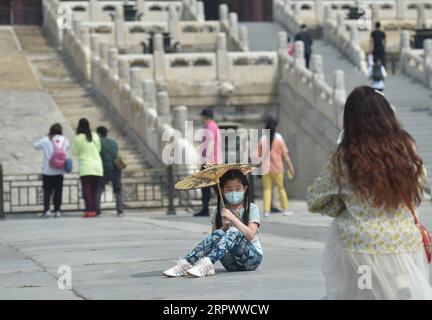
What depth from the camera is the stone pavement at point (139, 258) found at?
12438mm

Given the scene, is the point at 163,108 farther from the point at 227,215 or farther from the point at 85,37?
the point at 227,215

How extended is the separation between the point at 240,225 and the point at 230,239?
0.17 metres

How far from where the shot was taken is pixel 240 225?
44.0 ft

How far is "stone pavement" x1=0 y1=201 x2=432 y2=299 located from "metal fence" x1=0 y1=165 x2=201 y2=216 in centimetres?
131

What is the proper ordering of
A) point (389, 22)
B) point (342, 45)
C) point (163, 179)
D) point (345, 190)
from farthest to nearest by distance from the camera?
point (389, 22) → point (342, 45) → point (163, 179) → point (345, 190)

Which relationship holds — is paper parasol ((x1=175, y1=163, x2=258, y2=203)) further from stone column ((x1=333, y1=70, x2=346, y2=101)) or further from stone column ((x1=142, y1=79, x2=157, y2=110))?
stone column ((x1=333, y1=70, x2=346, y2=101))

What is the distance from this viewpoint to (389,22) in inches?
1748

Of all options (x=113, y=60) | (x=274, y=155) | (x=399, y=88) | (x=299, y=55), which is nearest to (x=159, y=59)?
(x=113, y=60)

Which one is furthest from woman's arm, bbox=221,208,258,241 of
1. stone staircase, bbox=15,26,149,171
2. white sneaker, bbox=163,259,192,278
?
stone staircase, bbox=15,26,149,171

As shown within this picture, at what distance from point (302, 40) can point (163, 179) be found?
35.2ft

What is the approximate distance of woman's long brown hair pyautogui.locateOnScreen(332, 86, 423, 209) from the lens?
993 cm
